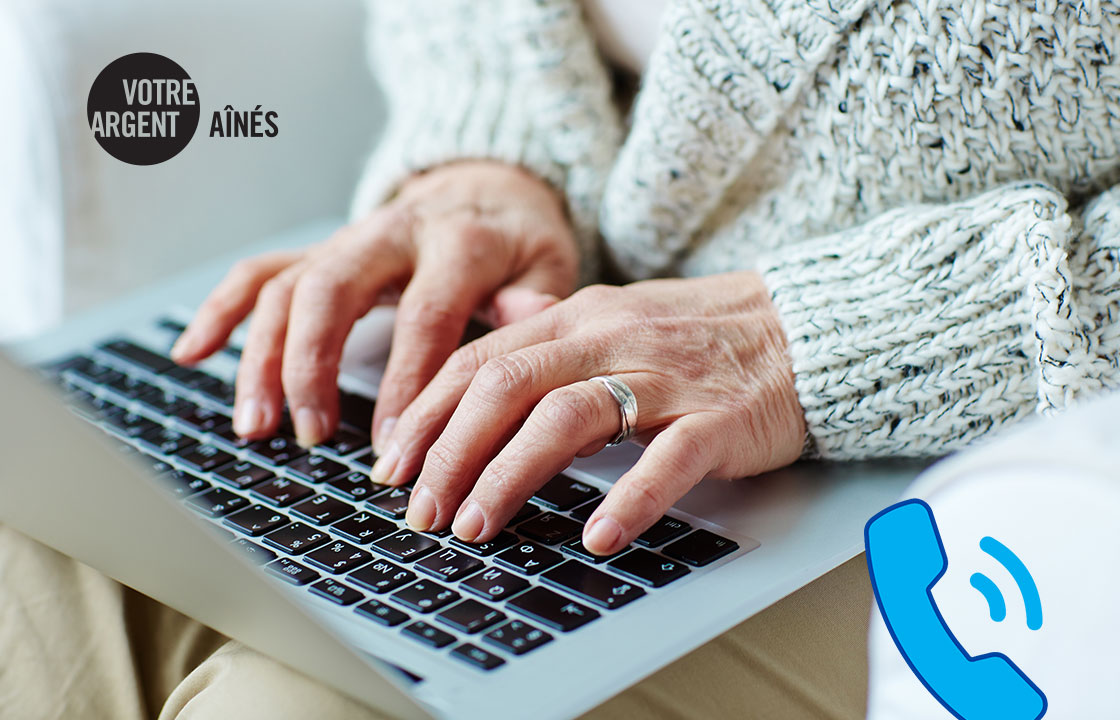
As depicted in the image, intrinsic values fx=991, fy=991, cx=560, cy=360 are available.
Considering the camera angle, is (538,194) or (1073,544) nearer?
(1073,544)

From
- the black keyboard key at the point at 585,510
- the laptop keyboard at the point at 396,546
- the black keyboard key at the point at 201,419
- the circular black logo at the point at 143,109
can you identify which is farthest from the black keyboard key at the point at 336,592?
the circular black logo at the point at 143,109

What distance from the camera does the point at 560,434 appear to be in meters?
0.44

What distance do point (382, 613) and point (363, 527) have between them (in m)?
0.08

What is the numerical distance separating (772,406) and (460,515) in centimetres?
16

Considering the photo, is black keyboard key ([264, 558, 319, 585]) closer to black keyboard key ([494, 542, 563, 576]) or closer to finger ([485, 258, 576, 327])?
black keyboard key ([494, 542, 563, 576])

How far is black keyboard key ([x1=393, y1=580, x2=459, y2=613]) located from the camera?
1.27ft

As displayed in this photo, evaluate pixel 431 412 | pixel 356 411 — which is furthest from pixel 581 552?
pixel 356 411

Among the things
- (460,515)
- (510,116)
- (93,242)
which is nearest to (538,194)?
(510,116)

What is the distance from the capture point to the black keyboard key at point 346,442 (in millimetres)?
545

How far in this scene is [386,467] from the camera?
0.50 meters

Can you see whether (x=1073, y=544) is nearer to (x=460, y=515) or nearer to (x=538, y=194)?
(x=460, y=515)

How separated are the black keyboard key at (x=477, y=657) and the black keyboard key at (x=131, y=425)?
31 centimetres

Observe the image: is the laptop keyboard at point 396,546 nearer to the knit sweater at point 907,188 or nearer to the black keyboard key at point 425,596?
the black keyboard key at point 425,596

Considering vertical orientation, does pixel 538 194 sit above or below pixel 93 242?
above
